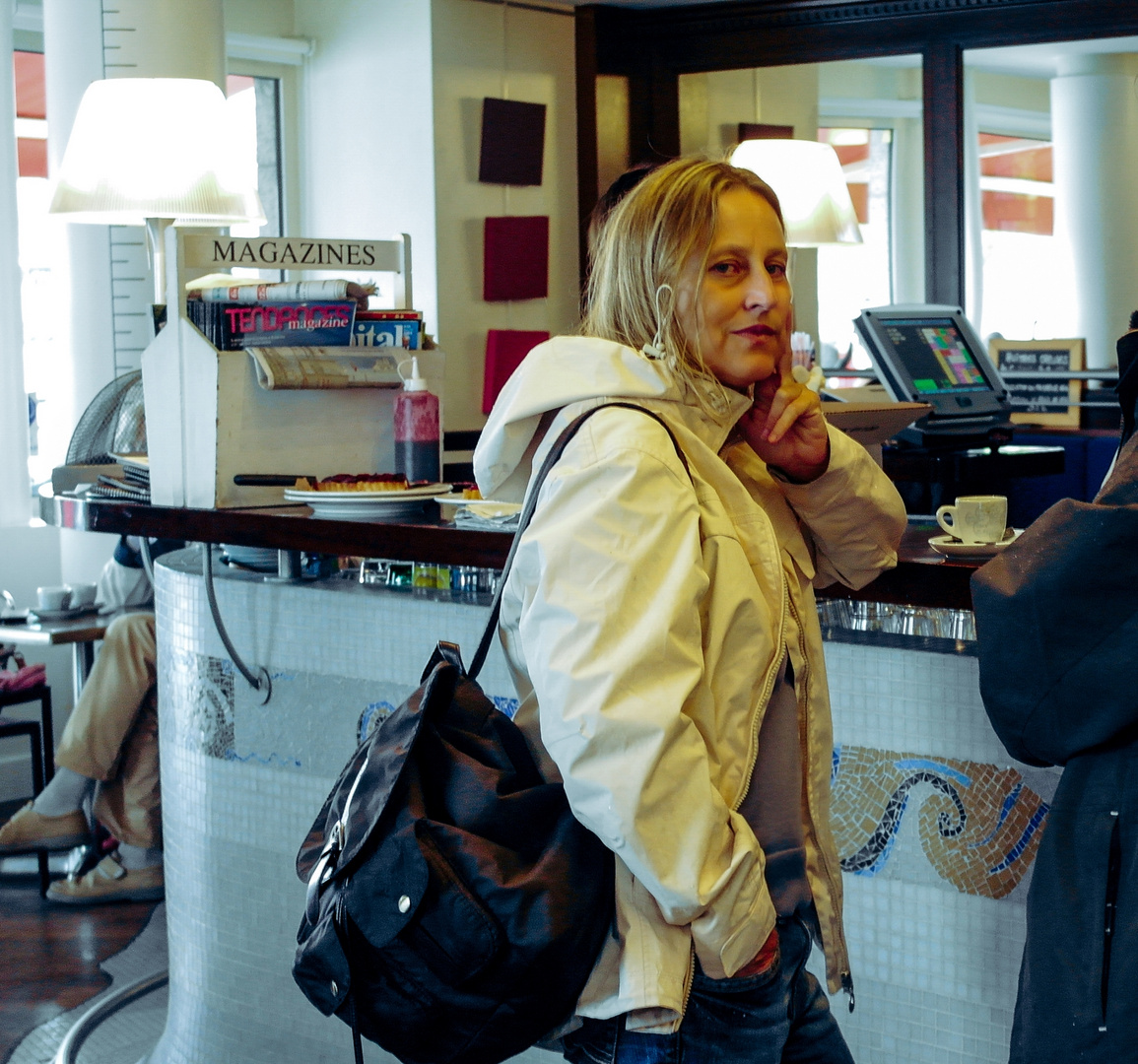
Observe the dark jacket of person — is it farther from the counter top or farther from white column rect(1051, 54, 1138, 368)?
white column rect(1051, 54, 1138, 368)

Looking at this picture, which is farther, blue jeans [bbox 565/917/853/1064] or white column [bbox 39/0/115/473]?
white column [bbox 39/0/115/473]

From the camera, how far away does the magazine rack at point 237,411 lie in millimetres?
2398

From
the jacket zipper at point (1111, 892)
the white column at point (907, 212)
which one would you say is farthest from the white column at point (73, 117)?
the jacket zipper at point (1111, 892)

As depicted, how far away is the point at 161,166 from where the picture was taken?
3418 mm

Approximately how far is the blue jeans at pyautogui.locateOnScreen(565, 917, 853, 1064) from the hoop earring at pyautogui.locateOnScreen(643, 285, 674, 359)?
0.55 m

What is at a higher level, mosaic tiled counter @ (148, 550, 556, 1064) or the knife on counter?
the knife on counter

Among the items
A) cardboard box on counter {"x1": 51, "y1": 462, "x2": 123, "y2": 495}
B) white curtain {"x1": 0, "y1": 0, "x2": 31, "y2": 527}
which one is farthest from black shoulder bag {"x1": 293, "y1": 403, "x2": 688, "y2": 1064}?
white curtain {"x1": 0, "y1": 0, "x2": 31, "y2": 527}

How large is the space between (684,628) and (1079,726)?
41cm

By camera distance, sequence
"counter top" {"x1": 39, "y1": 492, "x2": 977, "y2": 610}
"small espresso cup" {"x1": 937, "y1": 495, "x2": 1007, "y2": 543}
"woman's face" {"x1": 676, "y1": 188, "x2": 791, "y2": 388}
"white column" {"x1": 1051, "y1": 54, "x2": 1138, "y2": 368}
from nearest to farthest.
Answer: "woman's face" {"x1": 676, "y1": 188, "x2": 791, "y2": 388}
"counter top" {"x1": 39, "y1": 492, "x2": 977, "y2": 610}
"small espresso cup" {"x1": 937, "y1": 495, "x2": 1007, "y2": 543}
"white column" {"x1": 1051, "y1": 54, "x2": 1138, "y2": 368}

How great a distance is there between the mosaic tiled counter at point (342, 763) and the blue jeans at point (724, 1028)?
579 mm

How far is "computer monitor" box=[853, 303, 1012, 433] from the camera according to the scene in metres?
3.54

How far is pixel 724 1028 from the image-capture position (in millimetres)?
1306

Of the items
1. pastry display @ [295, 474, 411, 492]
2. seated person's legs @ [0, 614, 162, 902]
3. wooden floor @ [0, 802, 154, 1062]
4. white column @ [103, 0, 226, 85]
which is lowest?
wooden floor @ [0, 802, 154, 1062]

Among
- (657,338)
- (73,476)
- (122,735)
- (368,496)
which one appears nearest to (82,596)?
(122,735)
